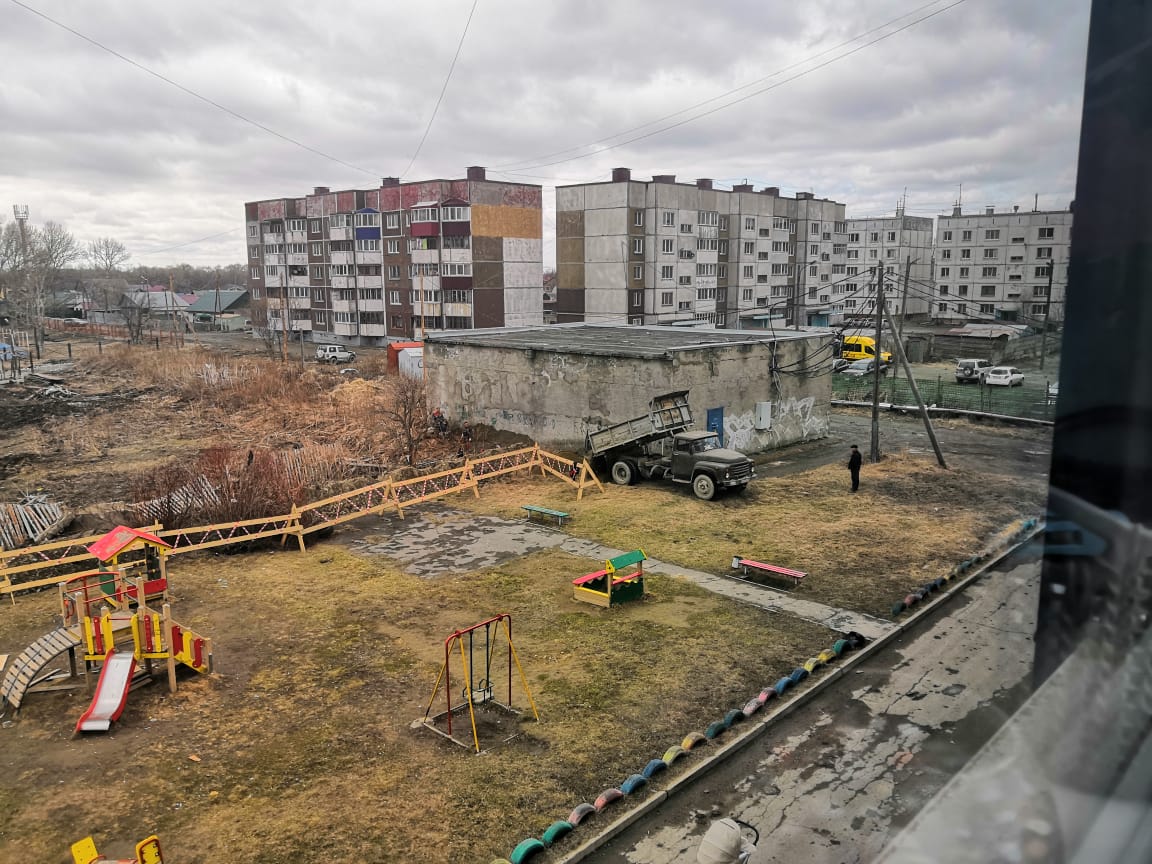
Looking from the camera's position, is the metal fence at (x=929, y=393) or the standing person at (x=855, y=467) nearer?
the standing person at (x=855, y=467)

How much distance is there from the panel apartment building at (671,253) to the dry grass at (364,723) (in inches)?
1661

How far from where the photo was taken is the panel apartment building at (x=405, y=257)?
2121 inches

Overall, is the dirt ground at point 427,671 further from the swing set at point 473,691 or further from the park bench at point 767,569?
the park bench at point 767,569

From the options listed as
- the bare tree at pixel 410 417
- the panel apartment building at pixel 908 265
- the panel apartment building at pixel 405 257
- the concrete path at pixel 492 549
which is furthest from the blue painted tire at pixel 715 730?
the panel apartment building at pixel 405 257

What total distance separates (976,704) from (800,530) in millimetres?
14734

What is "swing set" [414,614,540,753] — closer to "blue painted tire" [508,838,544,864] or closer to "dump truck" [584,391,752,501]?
"blue painted tire" [508,838,544,864]

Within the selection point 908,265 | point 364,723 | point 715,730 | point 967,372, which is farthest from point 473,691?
point 967,372

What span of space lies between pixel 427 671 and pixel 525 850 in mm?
3667

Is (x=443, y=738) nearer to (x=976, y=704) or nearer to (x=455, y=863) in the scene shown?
(x=455, y=863)

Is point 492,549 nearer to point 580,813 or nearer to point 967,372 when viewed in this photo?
point 580,813

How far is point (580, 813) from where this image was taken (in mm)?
6750

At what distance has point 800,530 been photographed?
1521 centimetres

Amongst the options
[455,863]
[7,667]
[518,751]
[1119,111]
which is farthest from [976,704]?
[7,667]

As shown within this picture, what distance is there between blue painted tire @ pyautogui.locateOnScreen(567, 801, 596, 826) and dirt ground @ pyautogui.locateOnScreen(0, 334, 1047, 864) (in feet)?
0.79
